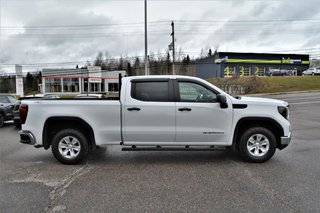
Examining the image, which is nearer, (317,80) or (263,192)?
(263,192)

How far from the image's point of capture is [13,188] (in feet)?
14.0

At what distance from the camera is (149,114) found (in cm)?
530

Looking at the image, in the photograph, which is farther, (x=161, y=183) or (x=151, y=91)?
(x=151, y=91)

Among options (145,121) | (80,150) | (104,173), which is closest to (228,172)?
(145,121)

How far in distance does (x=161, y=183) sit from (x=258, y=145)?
251 cm

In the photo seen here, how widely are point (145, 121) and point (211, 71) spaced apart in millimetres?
49714

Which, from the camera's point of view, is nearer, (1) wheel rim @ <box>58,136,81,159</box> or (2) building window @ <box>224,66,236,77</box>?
(1) wheel rim @ <box>58,136,81,159</box>

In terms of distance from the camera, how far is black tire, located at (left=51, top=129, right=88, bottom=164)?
5500mm

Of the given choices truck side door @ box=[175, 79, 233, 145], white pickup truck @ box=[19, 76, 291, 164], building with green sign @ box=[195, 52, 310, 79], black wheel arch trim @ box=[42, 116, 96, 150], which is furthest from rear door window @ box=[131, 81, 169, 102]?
building with green sign @ box=[195, 52, 310, 79]

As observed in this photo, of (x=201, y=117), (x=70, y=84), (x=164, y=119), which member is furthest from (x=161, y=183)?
(x=70, y=84)

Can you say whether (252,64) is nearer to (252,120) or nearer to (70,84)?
(70,84)

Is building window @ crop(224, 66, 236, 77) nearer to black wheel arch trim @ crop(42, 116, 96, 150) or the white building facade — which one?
the white building facade

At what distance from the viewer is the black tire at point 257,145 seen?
545cm

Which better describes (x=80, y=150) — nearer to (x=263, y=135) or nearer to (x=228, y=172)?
(x=228, y=172)
